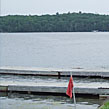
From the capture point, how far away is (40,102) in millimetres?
22500

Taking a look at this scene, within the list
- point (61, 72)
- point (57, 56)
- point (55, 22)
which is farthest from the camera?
point (55, 22)

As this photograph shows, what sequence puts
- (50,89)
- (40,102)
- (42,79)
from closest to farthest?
1. (40,102)
2. (50,89)
3. (42,79)

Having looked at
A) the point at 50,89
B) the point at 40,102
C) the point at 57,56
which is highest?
the point at 50,89

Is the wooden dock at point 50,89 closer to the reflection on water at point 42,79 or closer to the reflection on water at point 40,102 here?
the reflection on water at point 40,102

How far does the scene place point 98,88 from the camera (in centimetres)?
2278

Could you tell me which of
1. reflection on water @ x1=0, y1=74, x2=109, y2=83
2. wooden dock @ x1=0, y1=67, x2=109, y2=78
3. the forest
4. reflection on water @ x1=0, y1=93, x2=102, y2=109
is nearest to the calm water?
wooden dock @ x1=0, y1=67, x2=109, y2=78

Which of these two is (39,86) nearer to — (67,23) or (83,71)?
(83,71)

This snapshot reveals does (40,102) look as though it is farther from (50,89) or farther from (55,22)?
(55,22)

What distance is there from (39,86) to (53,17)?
16879 centimetres

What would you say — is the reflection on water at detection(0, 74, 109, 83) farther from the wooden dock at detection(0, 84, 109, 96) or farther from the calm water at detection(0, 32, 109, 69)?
the calm water at detection(0, 32, 109, 69)

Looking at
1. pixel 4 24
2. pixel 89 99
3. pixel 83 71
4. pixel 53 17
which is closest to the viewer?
pixel 89 99

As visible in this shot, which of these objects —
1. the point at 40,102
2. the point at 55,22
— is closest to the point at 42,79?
the point at 40,102

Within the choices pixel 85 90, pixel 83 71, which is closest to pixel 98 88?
pixel 85 90

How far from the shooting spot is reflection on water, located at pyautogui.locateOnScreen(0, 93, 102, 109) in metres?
21.5
